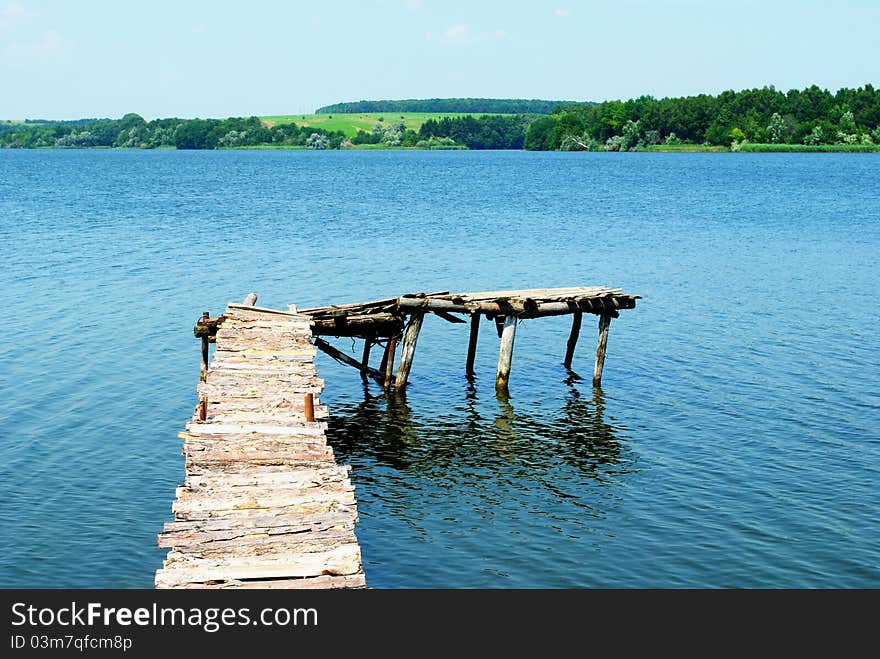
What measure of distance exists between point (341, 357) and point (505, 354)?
512 cm

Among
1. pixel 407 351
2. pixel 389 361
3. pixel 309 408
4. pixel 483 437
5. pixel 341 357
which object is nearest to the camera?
pixel 309 408

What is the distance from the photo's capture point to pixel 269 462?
17.9 meters

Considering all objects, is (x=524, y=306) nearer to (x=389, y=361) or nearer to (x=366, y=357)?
(x=389, y=361)

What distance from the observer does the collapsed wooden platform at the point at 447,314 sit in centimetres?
3080

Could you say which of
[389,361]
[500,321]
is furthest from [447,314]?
[389,361]

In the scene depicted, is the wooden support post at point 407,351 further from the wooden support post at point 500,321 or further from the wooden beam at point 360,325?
the wooden support post at point 500,321

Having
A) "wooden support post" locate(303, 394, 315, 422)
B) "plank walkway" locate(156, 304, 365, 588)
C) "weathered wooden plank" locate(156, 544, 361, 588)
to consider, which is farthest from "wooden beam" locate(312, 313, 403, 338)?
"weathered wooden plank" locate(156, 544, 361, 588)

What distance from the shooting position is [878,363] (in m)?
34.4

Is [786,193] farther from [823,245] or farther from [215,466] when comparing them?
[215,466]

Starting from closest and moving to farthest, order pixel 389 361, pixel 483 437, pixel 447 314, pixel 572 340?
pixel 483 437, pixel 447 314, pixel 389 361, pixel 572 340

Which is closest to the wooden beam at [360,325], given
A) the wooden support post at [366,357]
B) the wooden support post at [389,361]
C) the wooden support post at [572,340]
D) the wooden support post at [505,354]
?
the wooden support post at [389,361]

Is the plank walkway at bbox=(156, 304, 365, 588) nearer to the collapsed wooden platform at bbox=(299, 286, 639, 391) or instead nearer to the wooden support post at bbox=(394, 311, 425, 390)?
the collapsed wooden platform at bbox=(299, 286, 639, 391)

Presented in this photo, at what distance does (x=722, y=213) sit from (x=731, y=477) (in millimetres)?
71394

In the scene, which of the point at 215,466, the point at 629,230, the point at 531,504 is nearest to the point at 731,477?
the point at 531,504
